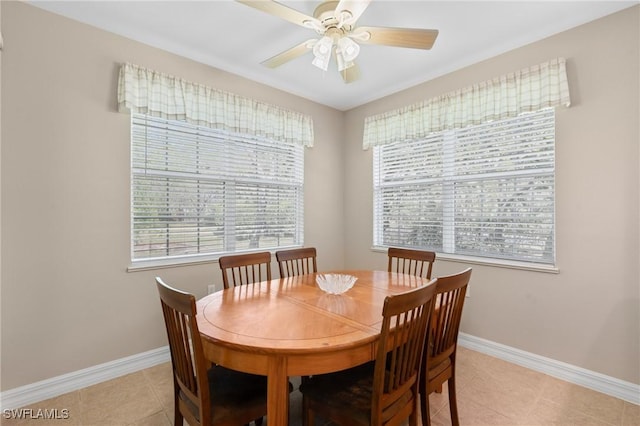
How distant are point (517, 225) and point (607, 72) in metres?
1.25

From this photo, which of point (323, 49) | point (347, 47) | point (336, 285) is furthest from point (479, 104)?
point (336, 285)

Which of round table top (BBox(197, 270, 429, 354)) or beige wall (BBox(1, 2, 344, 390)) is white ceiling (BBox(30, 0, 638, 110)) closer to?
beige wall (BBox(1, 2, 344, 390))

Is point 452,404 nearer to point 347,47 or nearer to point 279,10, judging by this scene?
point 347,47

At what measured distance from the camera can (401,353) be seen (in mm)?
1311

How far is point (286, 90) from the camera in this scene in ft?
11.3

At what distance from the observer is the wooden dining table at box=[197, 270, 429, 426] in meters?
1.23

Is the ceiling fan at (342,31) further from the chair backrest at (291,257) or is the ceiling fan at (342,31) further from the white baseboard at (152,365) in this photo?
the white baseboard at (152,365)

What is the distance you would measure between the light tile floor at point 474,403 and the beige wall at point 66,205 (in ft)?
0.90

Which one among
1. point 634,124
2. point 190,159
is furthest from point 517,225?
point 190,159

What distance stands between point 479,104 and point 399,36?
4.46 feet

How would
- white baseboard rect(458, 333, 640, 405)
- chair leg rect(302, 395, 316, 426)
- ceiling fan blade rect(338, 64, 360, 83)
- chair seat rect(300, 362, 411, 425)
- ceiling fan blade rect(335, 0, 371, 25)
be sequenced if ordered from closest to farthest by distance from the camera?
chair seat rect(300, 362, 411, 425) < chair leg rect(302, 395, 316, 426) < ceiling fan blade rect(335, 0, 371, 25) < white baseboard rect(458, 333, 640, 405) < ceiling fan blade rect(338, 64, 360, 83)

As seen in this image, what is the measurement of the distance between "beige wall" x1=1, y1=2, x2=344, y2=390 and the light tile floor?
27cm

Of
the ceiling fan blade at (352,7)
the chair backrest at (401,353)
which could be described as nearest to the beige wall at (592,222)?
the chair backrest at (401,353)

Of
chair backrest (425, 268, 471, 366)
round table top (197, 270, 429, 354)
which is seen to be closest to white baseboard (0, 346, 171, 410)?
round table top (197, 270, 429, 354)
